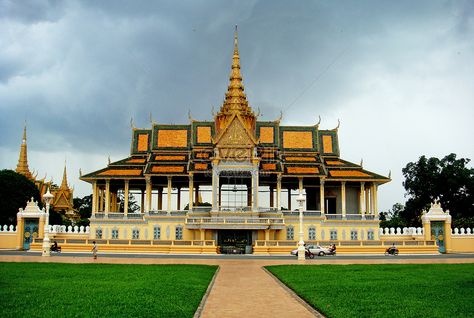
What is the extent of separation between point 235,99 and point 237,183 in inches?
359

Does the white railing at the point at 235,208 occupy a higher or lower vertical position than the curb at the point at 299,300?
higher

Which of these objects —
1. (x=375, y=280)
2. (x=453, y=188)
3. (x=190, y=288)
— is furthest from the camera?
(x=453, y=188)

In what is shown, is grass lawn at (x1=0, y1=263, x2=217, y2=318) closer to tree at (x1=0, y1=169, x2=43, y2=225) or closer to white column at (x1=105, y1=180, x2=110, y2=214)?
white column at (x1=105, y1=180, x2=110, y2=214)

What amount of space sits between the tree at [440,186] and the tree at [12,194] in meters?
47.6

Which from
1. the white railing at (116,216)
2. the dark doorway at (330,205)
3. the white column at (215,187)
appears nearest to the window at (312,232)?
the dark doorway at (330,205)

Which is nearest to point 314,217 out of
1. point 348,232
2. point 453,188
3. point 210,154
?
point 348,232

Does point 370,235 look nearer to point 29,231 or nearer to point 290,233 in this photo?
point 290,233

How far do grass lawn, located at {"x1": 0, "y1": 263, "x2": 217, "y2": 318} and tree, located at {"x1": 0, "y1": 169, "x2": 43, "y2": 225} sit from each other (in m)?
45.8

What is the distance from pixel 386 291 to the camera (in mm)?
18047

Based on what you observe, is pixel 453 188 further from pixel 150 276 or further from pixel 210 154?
pixel 150 276

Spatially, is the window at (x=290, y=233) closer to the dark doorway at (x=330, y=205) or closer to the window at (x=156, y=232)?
the dark doorway at (x=330, y=205)

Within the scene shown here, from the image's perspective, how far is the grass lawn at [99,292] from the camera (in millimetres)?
13789

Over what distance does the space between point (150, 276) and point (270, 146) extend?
125ft

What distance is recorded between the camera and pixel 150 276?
22.9 metres
